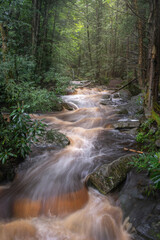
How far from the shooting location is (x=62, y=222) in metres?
2.98

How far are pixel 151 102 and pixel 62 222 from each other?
450 centimetres

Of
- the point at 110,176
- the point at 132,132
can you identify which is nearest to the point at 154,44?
the point at 132,132

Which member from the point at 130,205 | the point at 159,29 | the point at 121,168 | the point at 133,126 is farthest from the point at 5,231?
the point at 159,29

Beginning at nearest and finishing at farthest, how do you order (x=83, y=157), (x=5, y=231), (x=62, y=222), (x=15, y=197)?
1. (x=5, y=231)
2. (x=62, y=222)
3. (x=15, y=197)
4. (x=83, y=157)

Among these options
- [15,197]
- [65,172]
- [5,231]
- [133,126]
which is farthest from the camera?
[133,126]

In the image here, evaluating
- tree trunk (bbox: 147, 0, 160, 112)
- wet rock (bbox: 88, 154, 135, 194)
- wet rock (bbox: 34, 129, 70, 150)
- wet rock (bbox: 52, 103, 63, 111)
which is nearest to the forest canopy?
tree trunk (bbox: 147, 0, 160, 112)

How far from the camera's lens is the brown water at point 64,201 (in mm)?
2789

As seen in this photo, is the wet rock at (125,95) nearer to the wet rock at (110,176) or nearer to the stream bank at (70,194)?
the stream bank at (70,194)

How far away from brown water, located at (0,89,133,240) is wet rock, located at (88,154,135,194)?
0.64 ft

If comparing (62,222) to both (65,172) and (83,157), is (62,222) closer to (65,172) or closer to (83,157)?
(65,172)

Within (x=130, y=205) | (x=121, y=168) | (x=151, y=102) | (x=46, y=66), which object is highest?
(x=46, y=66)

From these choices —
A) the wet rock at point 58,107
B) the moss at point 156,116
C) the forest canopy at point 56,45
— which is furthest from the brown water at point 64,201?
the wet rock at point 58,107

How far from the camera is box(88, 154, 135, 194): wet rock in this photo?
3453 millimetres

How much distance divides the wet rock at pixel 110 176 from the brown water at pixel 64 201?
0.64ft
